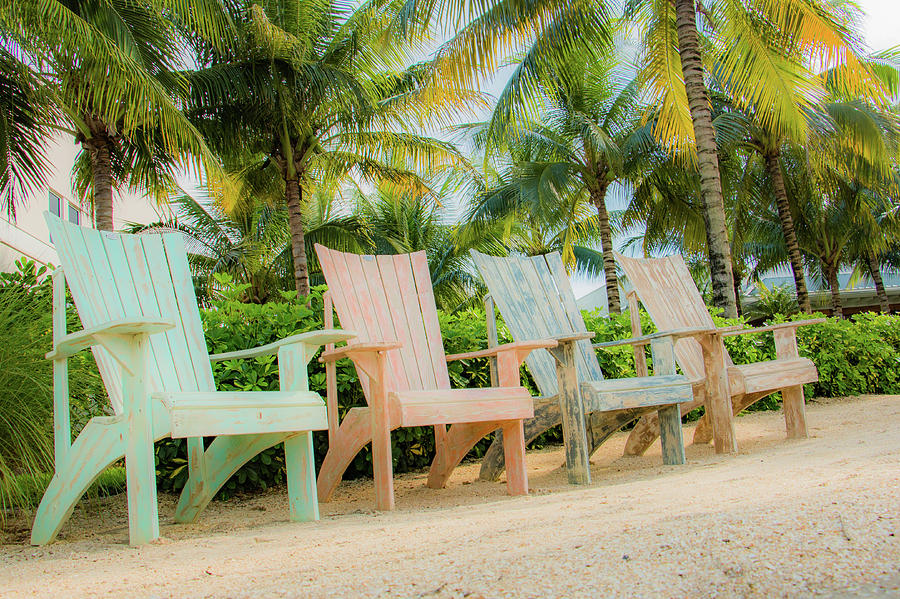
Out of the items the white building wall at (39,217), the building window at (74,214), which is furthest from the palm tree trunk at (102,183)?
the building window at (74,214)

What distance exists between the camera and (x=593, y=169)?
14656 mm

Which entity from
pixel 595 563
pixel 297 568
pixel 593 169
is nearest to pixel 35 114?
pixel 297 568

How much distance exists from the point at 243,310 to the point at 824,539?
3.60 metres

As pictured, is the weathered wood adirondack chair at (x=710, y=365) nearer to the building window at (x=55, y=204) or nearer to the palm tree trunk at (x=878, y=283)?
the building window at (x=55, y=204)

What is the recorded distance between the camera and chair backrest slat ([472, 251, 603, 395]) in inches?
166

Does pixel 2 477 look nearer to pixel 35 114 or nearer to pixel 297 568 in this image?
pixel 297 568

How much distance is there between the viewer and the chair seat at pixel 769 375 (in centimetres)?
433

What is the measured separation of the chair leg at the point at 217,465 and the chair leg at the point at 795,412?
141 inches

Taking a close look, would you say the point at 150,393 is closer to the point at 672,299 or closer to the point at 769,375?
the point at 769,375

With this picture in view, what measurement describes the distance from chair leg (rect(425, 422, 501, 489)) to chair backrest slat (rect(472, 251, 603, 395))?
598mm

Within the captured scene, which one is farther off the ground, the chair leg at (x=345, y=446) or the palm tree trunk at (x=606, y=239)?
the palm tree trunk at (x=606, y=239)

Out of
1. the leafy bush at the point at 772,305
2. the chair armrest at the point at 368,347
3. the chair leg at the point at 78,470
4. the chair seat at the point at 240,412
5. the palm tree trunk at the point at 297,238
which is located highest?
the palm tree trunk at the point at 297,238

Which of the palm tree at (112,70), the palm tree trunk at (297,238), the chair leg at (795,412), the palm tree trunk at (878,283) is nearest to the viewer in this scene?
the chair leg at (795,412)

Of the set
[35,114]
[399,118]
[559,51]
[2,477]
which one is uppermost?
[399,118]
